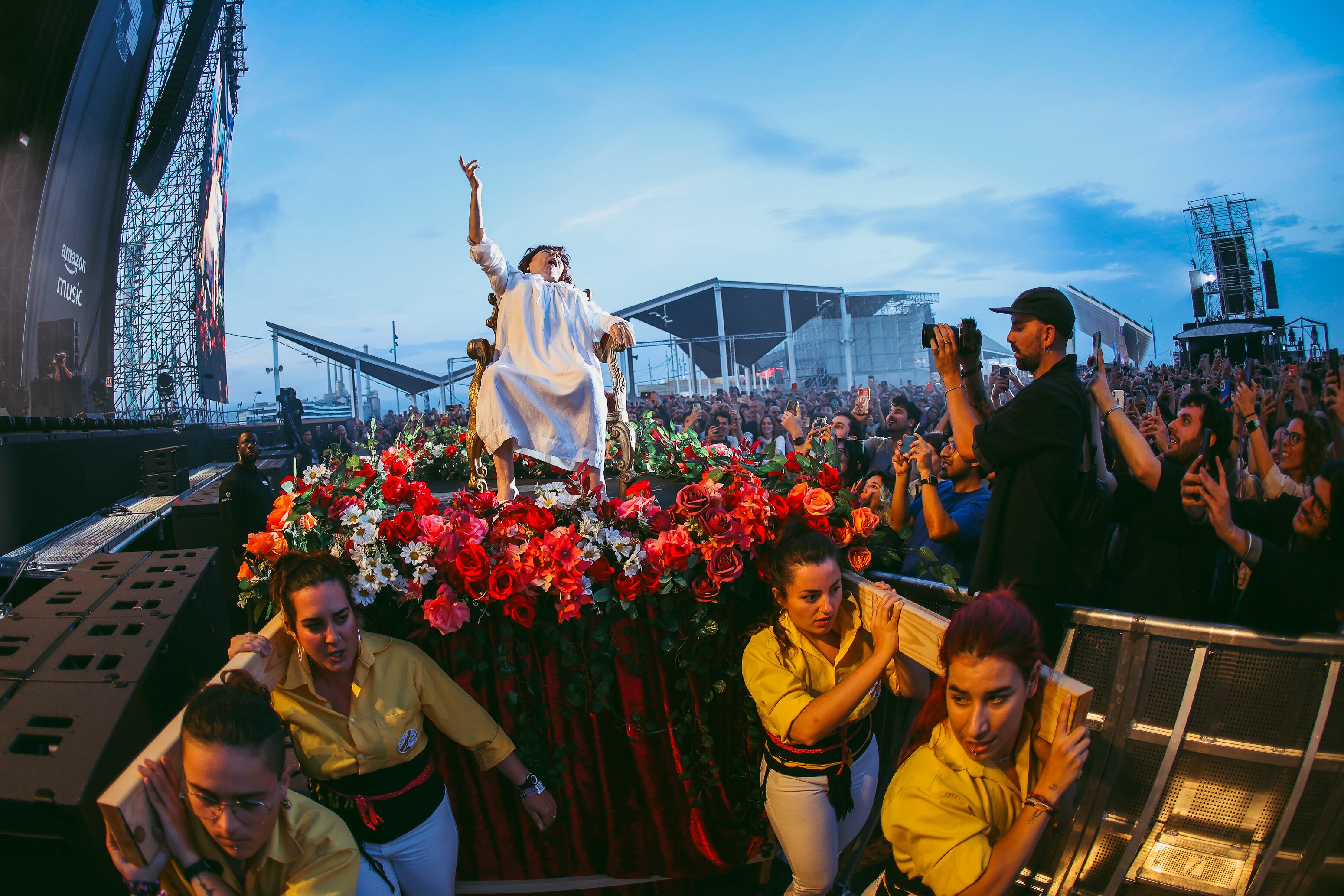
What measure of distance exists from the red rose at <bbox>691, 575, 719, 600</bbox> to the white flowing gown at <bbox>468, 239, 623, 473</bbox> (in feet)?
8.09

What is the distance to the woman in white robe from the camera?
4.48 m

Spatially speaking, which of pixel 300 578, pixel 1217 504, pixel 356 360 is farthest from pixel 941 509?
pixel 356 360

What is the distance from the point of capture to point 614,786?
236 centimetres

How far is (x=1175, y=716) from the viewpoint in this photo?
66.4 inches

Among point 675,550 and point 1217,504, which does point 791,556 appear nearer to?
point 675,550

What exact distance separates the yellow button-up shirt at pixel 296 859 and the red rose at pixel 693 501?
3.89 feet

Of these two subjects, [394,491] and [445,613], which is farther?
[394,491]

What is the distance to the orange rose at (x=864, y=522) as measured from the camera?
226cm

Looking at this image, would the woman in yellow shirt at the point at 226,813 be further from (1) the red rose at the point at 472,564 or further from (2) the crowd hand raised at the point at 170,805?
(1) the red rose at the point at 472,564

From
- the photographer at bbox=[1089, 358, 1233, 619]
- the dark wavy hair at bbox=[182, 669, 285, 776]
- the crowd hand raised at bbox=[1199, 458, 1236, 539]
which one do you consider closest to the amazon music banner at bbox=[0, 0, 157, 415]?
the dark wavy hair at bbox=[182, 669, 285, 776]

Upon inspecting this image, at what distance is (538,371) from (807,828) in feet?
11.0

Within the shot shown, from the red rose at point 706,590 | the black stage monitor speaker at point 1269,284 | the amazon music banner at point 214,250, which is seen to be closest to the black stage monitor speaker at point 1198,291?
the black stage monitor speaker at point 1269,284

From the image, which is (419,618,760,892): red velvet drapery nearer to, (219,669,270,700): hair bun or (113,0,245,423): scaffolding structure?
(219,669,270,700): hair bun

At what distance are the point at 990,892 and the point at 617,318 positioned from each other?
165 inches
